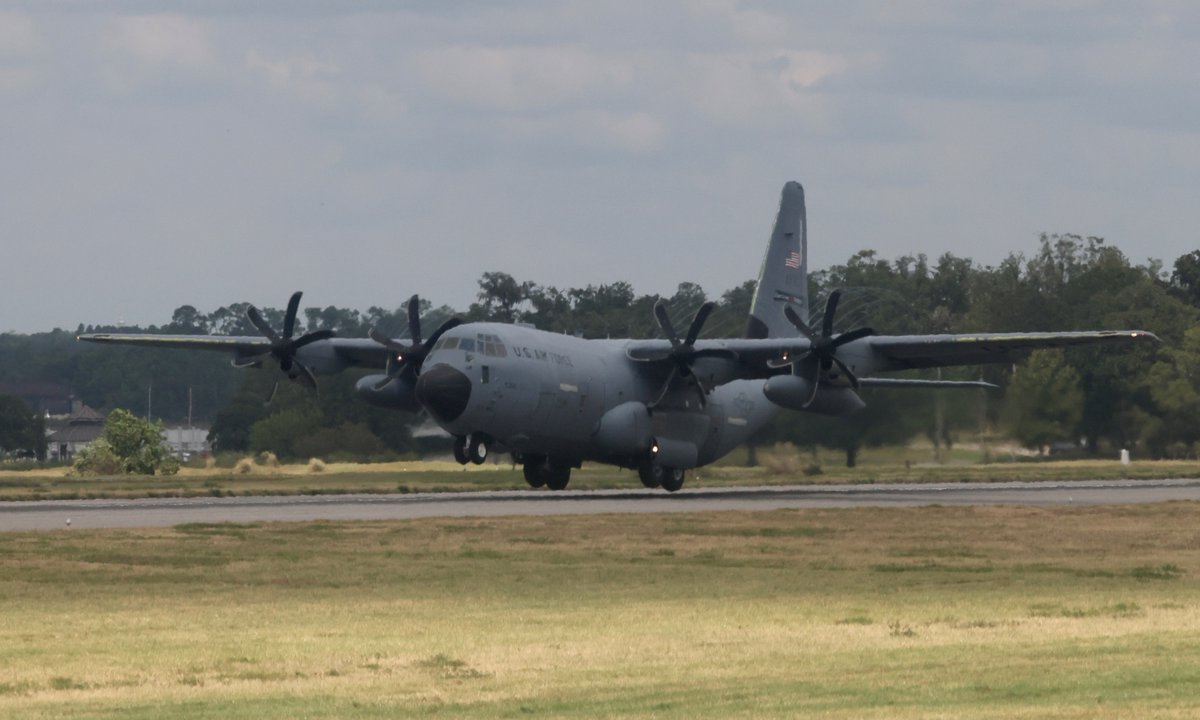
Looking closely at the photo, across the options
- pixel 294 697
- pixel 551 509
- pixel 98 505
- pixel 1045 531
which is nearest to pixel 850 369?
pixel 551 509

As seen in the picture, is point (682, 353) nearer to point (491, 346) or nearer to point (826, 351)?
point (826, 351)

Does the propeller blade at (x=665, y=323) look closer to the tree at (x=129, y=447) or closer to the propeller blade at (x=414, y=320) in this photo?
the propeller blade at (x=414, y=320)

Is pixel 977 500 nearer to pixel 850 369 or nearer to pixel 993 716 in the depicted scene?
pixel 850 369

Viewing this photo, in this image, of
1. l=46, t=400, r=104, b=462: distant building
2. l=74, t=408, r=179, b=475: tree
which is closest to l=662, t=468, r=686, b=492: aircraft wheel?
l=74, t=408, r=179, b=475: tree

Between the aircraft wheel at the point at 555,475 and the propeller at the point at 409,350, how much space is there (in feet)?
15.0

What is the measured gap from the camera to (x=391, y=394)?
4634 centimetres

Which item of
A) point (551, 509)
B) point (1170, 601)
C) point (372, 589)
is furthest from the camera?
point (551, 509)

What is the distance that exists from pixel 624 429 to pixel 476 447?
4.14 m

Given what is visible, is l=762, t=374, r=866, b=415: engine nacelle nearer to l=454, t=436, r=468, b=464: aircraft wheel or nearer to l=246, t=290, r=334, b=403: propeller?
l=454, t=436, r=468, b=464: aircraft wheel

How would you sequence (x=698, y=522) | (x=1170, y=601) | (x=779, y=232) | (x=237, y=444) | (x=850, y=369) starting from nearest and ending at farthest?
(x=1170, y=601) < (x=698, y=522) < (x=850, y=369) < (x=779, y=232) < (x=237, y=444)

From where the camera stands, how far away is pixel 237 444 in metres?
91.9

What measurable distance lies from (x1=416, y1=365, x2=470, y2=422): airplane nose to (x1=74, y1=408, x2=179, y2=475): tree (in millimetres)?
29553

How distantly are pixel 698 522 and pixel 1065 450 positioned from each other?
27393 millimetres

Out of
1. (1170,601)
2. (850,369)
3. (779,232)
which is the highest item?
(779,232)
